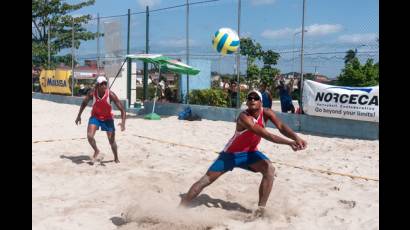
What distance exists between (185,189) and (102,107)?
2280 mm

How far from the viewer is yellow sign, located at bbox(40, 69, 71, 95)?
836 inches

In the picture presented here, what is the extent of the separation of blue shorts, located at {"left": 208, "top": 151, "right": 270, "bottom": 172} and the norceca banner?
19.8 feet

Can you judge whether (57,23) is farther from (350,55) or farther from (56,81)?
(350,55)

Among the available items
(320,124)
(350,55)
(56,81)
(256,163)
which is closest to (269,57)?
(350,55)

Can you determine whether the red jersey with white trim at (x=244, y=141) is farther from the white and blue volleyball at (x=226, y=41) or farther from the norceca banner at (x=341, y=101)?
the white and blue volleyball at (x=226, y=41)

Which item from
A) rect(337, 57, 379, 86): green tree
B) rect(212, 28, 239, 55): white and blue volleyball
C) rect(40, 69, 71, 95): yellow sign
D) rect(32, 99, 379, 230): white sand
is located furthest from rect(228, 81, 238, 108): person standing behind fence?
rect(40, 69, 71, 95): yellow sign

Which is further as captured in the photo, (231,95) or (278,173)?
(231,95)

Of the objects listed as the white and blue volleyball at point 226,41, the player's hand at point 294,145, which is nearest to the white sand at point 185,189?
the player's hand at point 294,145

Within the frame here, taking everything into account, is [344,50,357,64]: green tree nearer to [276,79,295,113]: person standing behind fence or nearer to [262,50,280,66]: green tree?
[276,79,295,113]: person standing behind fence
